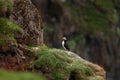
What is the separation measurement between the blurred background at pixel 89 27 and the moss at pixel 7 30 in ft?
112

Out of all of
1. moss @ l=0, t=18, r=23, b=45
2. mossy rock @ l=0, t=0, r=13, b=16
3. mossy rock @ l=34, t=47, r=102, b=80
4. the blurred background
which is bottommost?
the blurred background

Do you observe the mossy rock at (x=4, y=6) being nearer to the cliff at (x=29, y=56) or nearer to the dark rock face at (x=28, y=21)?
the cliff at (x=29, y=56)

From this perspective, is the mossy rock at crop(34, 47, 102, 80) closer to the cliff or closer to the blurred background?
the cliff

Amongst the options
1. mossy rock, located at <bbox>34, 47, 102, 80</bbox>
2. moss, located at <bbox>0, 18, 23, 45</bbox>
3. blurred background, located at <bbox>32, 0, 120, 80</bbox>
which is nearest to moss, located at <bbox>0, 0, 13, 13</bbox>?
moss, located at <bbox>0, 18, 23, 45</bbox>

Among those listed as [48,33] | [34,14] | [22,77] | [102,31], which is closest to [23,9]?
[34,14]

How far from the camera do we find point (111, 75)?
5581 cm

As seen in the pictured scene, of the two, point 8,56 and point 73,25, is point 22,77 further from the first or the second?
point 73,25

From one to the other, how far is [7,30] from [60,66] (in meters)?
2.03

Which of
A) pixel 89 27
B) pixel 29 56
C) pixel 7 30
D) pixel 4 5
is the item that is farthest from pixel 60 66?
pixel 89 27

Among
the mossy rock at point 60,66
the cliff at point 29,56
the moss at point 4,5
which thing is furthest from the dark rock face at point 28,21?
the mossy rock at point 60,66

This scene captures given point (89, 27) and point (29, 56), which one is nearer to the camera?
point (29, 56)

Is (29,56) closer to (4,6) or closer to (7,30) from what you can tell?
(7,30)

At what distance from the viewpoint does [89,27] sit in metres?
54.6

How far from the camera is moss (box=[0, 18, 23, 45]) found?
1470 cm
